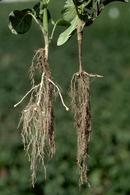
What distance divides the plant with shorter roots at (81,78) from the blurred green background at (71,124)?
0.41 feet

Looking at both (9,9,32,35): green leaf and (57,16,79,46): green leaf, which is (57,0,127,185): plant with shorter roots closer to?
(57,16,79,46): green leaf

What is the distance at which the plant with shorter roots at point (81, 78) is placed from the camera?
1415mm

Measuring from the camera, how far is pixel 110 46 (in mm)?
17984

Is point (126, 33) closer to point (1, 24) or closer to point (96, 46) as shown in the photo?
point (96, 46)

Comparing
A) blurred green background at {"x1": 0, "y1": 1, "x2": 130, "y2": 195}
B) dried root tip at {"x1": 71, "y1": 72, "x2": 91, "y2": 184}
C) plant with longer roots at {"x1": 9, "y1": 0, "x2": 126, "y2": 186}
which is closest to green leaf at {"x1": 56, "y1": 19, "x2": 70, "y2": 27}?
plant with longer roots at {"x1": 9, "y1": 0, "x2": 126, "y2": 186}

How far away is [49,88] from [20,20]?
16 cm

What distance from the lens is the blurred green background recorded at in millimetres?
6871

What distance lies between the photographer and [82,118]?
1.52 metres

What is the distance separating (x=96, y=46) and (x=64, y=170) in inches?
445

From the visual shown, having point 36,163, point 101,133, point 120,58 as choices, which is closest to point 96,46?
point 120,58

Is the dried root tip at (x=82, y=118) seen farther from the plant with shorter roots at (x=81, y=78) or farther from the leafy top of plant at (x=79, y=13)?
the leafy top of plant at (x=79, y=13)

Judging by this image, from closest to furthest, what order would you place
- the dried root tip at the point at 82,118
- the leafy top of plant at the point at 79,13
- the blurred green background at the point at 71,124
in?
the leafy top of plant at the point at 79,13
the dried root tip at the point at 82,118
the blurred green background at the point at 71,124

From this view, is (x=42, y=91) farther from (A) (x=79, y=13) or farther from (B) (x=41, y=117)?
(A) (x=79, y=13)

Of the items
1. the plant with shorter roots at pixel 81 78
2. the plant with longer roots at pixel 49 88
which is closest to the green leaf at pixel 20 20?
the plant with longer roots at pixel 49 88
